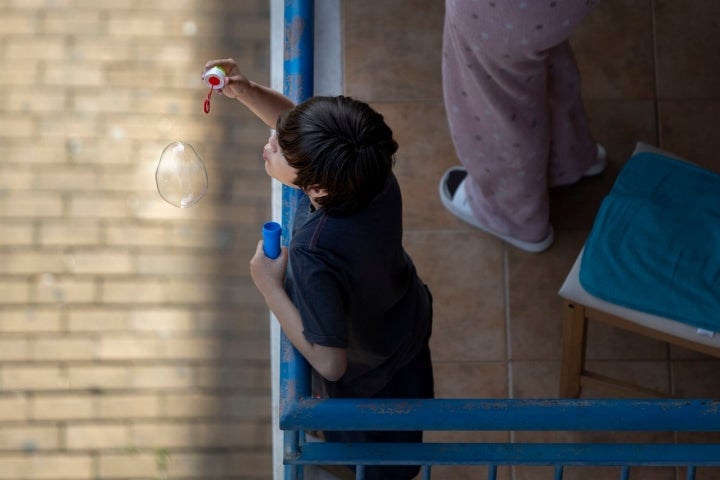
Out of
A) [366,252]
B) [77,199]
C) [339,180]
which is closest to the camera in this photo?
[339,180]

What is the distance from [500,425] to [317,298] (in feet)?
1.25

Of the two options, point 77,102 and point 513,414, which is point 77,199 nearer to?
point 77,102

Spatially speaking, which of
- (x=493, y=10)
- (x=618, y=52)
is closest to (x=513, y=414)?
(x=493, y=10)

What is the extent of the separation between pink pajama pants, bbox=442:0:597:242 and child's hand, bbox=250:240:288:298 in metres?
0.66

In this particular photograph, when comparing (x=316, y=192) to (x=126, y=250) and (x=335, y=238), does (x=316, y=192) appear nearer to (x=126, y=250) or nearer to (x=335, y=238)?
(x=335, y=238)

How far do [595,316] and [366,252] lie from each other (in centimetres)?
83

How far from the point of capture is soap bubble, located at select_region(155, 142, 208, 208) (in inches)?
85.1

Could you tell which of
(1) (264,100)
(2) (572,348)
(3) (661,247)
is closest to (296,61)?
(1) (264,100)

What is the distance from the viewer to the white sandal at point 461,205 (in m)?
2.74

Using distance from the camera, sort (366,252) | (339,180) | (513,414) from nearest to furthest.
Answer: (513,414)
(339,180)
(366,252)

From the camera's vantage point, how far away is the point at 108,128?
3205 mm

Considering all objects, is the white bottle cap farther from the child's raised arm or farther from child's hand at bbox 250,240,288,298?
child's hand at bbox 250,240,288,298

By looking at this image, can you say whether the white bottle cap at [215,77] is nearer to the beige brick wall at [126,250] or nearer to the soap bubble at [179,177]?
the soap bubble at [179,177]

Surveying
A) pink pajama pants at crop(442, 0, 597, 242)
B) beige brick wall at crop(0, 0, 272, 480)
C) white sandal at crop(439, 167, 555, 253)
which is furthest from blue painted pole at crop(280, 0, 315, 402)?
beige brick wall at crop(0, 0, 272, 480)
